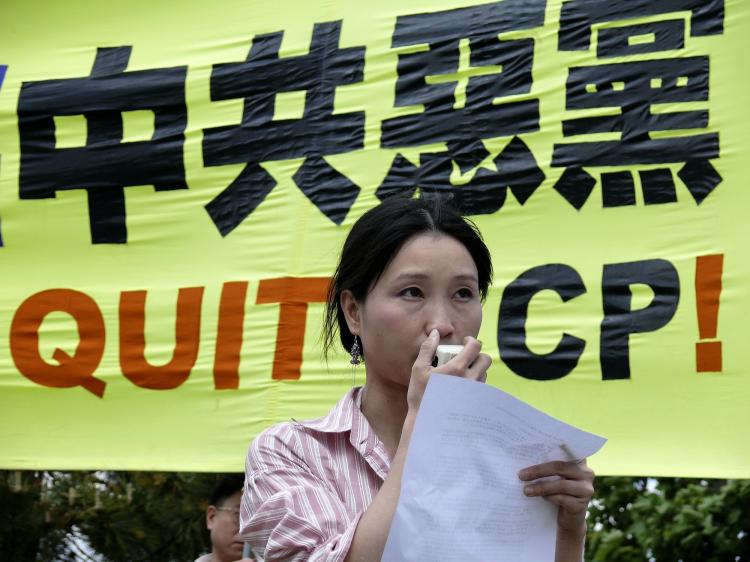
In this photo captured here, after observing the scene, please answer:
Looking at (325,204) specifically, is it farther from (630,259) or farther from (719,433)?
(719,433)

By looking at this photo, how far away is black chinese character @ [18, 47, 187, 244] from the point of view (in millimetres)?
3559

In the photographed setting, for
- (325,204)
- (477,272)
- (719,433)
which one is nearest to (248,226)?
(325,204)

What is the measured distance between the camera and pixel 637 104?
308cm

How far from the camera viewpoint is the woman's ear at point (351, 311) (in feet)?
5.82

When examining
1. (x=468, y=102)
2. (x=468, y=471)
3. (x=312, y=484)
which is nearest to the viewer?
(x=468, y=471)

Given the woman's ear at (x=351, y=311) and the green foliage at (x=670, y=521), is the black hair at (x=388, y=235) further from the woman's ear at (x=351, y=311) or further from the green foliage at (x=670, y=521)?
the green foliage at (x=670, y=521)

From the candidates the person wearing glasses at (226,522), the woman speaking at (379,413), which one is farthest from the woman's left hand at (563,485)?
the person wearing glasses at (226,522)

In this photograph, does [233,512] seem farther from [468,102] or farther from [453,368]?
[453,368]

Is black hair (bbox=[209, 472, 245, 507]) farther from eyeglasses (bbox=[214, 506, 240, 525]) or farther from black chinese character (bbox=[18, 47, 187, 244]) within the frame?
black chinese character (bbox=[18, 47, 187, 244])

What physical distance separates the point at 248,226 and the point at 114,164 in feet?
1.69

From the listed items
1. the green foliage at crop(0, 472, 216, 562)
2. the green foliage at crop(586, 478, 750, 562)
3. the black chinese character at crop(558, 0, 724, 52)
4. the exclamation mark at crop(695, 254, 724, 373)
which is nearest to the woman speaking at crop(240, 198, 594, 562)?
the exclamation mark at crop(695, 254, 724, 373)

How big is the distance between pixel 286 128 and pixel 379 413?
184cm

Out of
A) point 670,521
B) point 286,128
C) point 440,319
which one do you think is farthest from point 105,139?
point 670,521

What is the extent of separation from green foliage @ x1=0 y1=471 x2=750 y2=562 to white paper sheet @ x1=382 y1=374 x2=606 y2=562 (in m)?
3.52
